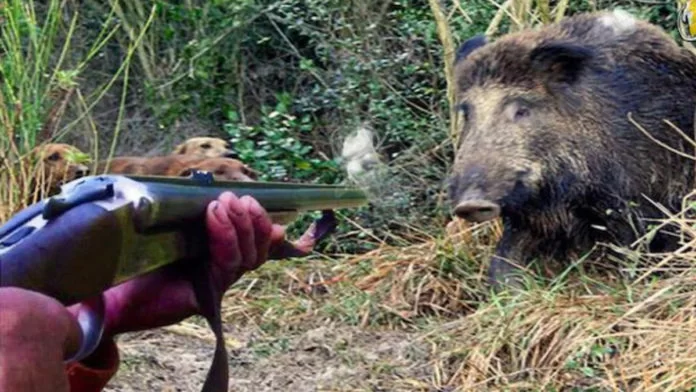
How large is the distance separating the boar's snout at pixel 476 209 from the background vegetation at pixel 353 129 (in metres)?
0.38

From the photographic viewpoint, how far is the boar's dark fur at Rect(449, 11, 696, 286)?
7.12 m

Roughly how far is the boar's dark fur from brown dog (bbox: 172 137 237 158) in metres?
2.62

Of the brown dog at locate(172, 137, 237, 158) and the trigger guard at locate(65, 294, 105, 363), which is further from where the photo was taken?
the brown dog at locate(172, 137, 237, 158)

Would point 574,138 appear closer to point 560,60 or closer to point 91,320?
point 560,60

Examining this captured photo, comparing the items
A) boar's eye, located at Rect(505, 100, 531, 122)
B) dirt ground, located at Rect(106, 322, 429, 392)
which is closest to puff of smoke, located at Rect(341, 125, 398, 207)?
boar's eye, located at Rect(505, 100, 531, 122)

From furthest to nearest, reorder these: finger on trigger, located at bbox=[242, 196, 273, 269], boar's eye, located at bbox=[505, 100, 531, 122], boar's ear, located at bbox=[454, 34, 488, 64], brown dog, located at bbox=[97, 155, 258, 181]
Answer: brown dog, located at bbox=[97, 155, 258, 181] → boar's ear, located at bbox=[454, 34, 488, 64] → boar's eye, located at bbox=[505, 100, 531, 122] → finger on trigger, located at bbox=[242, 196, 273, 269]

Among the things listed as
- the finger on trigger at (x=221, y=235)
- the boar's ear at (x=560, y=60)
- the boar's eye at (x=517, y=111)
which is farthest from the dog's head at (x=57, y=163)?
the finger on trigger at (x=221, y=235)

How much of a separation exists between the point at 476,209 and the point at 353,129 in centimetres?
282

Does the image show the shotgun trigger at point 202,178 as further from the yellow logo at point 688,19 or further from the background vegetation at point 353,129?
the yellow logo at point 688,19

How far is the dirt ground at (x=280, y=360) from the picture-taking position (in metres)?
5.97

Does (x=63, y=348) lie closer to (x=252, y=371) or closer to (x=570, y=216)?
(x=252, y=371)

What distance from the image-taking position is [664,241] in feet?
22.4

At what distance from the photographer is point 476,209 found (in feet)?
22.7

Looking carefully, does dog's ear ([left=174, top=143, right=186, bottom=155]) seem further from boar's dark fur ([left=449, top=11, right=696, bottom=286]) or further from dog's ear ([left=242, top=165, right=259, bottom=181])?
boar's dark fur ([left=449, top=11, right=696, bottom=286])
